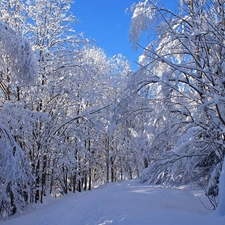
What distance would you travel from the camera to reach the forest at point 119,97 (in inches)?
212

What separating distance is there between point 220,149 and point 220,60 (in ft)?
6.72

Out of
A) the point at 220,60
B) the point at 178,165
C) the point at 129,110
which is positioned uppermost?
the point at 220,60

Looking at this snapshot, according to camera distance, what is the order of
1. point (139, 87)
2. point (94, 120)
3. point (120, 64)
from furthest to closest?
point (120, 64), point (94, 120), point (139, 87)

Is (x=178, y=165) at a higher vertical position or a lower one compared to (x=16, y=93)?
lower

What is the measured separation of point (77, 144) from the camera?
1280cm

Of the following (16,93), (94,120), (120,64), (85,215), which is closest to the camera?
(85,215)

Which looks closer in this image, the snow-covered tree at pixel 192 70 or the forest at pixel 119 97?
the snow-covered tree at pixel 192 70

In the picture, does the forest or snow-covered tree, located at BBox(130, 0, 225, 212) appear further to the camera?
the forest

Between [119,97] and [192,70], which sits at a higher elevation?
[192,70]

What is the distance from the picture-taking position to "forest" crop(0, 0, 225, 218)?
5.38 m

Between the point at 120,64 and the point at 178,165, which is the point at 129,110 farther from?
the point at 120,64

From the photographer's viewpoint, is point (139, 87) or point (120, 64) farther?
point (120, 64)

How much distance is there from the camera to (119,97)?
6012mm

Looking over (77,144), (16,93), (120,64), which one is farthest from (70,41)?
(120,64)
